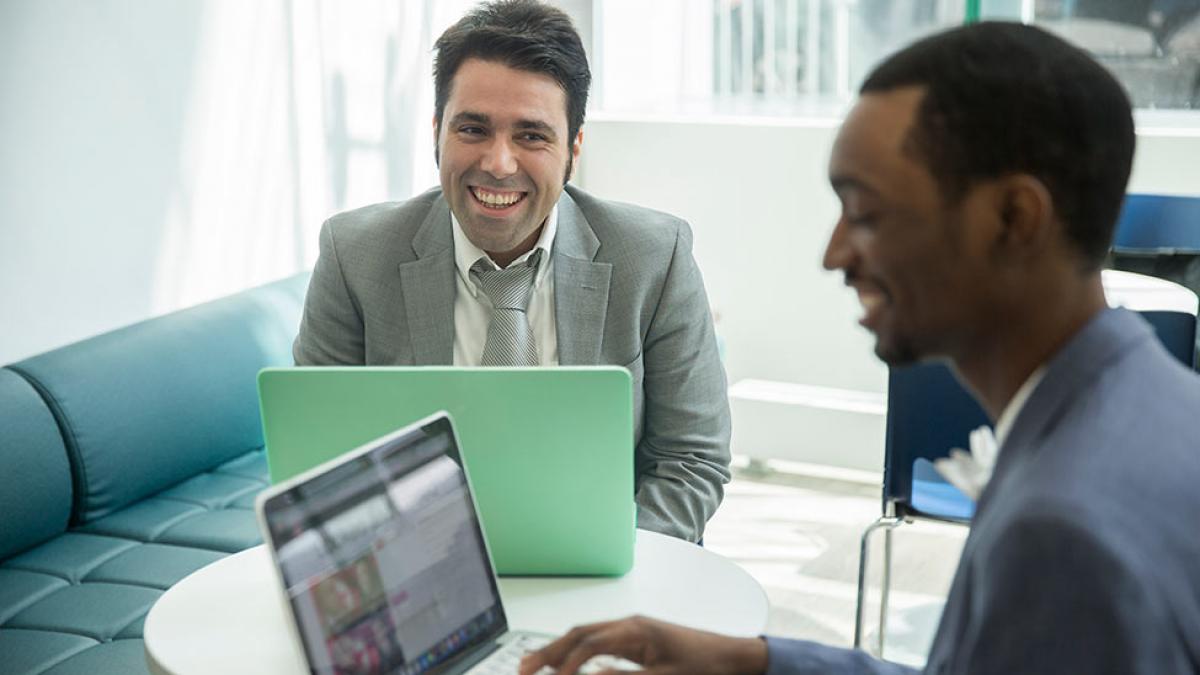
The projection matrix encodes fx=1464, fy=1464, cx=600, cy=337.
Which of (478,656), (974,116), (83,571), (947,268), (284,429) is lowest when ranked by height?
(83,571)

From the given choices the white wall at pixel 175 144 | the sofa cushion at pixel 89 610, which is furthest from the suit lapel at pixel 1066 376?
the white wall at pixel 175 144

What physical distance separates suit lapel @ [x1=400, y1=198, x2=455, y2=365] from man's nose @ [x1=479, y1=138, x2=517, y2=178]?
6.2 inches

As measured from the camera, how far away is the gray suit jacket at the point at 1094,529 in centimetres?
91

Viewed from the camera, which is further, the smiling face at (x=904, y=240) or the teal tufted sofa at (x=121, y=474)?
the teal tufted sofa at (x=121, y=474)

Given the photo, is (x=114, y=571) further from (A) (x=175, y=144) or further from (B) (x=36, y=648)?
(A) (x=175, y=144)

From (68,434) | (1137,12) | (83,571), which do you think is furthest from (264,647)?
(1137,12)

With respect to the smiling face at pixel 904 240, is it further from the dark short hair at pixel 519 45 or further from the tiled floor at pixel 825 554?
the tiled floor at pixel 825 554

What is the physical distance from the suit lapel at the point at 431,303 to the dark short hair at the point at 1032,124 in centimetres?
129

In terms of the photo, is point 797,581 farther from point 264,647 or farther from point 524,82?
point 264,647

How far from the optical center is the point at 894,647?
3.38 m

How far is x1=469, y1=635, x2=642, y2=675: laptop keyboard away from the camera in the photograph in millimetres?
1519

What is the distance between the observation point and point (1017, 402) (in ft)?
3.50

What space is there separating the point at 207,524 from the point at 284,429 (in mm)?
1495

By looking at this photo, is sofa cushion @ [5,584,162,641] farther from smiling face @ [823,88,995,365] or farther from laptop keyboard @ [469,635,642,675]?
smiling face @ [823,88,995,365]
